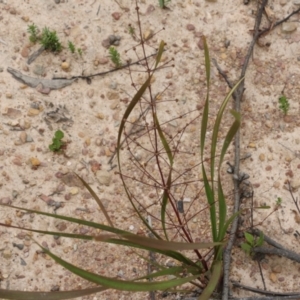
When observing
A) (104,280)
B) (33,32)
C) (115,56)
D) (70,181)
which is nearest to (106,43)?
(115,56)

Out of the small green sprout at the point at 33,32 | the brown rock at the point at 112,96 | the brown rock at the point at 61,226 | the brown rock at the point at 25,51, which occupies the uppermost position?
the small green sprout at the point at 33,32

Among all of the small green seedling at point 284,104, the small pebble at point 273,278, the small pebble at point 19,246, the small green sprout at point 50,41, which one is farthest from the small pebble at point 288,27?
the small pebble at point 19,246

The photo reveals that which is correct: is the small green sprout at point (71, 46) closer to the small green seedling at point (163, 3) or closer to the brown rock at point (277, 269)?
the small green seedling at point (163, 3)

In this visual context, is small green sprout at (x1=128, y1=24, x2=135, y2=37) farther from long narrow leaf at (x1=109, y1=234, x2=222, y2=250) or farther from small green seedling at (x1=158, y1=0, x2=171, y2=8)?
long narrow leaf at (x1=109, y1=234, x2=222, y2=250)

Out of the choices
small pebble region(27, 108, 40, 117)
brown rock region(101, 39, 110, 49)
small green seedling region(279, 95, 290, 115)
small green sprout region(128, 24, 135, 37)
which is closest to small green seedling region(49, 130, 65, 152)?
small pebble region(27, 108, 40, 117)

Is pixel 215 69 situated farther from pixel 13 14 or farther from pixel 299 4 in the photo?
pixel 13 14

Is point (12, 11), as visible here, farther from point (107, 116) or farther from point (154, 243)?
point (154, 243)
